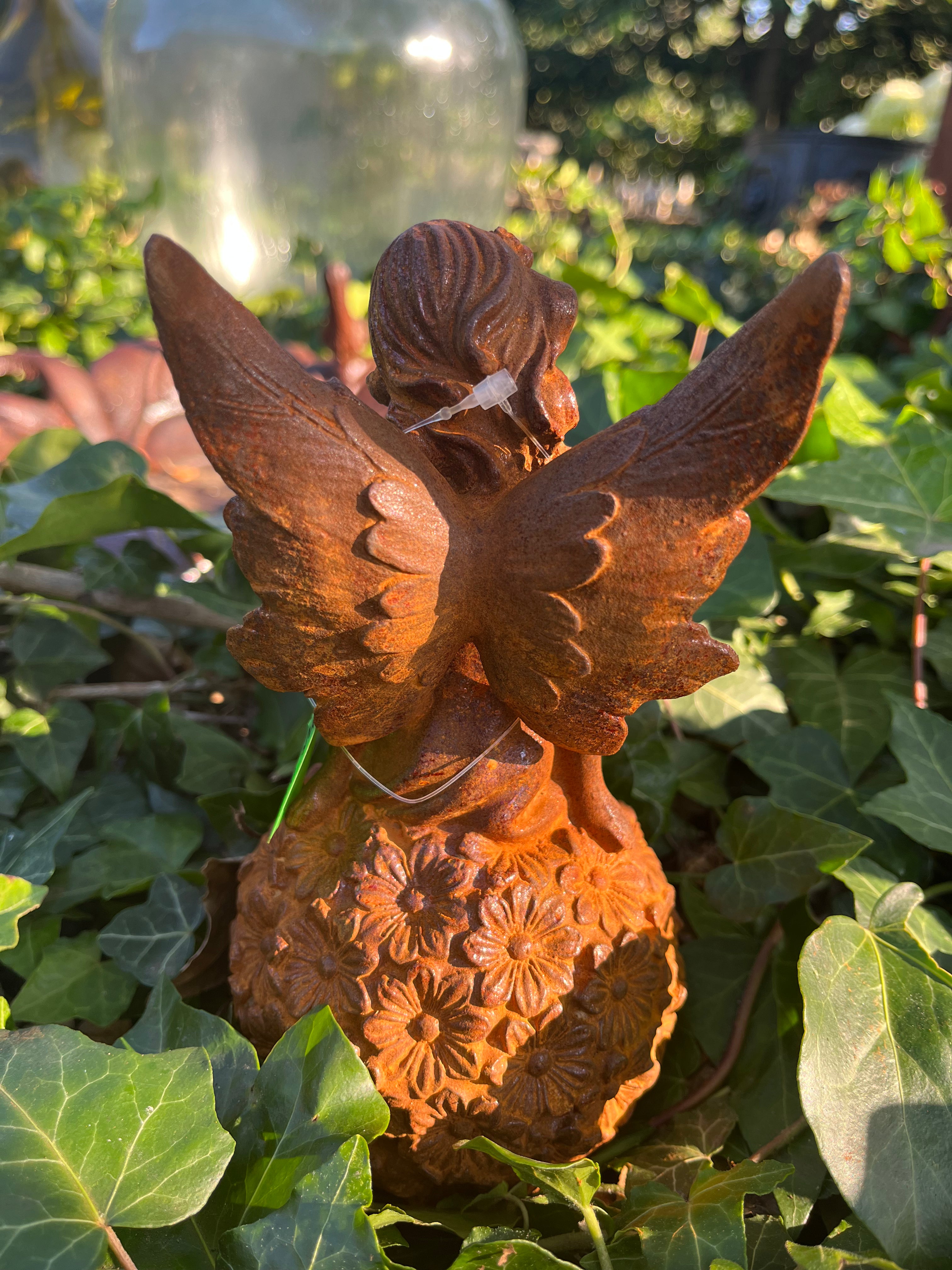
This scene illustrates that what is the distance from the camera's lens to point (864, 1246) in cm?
51

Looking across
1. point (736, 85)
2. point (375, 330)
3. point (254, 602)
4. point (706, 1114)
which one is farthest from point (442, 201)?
point (736, 85)

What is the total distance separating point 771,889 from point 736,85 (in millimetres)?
14106

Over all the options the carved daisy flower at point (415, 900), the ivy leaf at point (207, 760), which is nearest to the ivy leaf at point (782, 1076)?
the carved daisy flower at point (415, 900)

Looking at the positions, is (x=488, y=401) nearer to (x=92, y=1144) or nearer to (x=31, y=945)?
(x=92, y=1144)

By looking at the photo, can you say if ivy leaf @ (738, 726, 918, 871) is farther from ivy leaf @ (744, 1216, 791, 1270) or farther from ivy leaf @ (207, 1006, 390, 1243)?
ivy leaf @ (207, 1006, 390, 1243)

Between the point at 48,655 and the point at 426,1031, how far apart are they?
579mm

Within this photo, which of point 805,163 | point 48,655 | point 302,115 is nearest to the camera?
point 48,655

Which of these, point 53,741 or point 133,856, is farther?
point 53,741

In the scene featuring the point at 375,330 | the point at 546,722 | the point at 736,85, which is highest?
the point at 375,330

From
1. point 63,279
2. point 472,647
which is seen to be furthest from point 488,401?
point 63,279

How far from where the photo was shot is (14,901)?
0.59m

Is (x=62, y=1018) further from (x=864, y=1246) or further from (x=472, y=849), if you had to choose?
(x=864, y=1246)

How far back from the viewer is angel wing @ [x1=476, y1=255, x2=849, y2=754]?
16.2 inches

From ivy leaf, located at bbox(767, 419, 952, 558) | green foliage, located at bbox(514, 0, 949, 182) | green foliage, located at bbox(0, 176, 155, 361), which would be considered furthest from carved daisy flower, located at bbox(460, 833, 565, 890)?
green foliage, located at bbox(514, 0, 949, 182)
